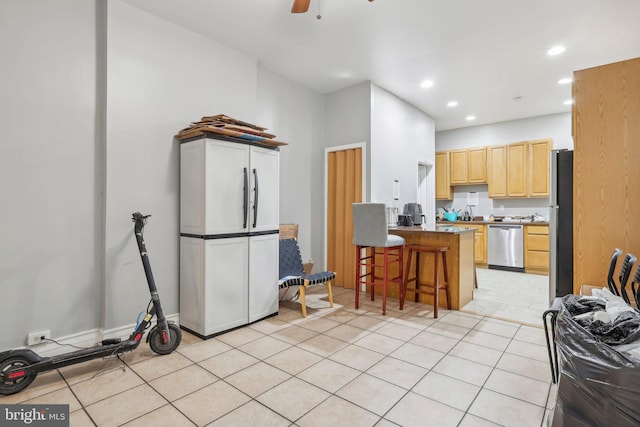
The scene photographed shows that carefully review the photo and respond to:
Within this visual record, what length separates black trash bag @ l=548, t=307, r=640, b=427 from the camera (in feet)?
3.32

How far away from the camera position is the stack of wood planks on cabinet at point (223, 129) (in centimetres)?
297

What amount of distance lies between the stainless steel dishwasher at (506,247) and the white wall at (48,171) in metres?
6.66

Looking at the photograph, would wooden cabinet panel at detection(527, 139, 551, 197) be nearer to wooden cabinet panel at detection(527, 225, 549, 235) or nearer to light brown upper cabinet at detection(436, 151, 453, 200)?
wooden cabinet panel at detection(527, 225, 549, 235)

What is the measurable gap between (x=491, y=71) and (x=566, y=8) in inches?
56.0

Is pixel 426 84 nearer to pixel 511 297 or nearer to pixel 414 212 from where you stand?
pixel 414 212

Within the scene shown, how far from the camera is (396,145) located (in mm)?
5383

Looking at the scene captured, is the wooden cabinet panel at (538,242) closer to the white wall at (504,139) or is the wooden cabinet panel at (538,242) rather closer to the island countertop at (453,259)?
the white wall at (504,139)

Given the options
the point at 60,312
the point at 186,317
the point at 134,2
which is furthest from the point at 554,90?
the point at 60,312

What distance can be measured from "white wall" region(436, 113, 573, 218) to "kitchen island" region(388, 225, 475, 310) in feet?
11.5

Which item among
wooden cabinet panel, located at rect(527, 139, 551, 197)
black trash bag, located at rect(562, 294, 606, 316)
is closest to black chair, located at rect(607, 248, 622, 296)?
black trash bag, located at rect(562, 294, 606, 316)

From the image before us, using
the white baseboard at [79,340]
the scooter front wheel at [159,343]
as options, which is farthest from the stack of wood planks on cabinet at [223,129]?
the white baseboard at [79,340]

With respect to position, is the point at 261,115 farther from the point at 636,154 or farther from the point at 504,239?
the point at 504,239

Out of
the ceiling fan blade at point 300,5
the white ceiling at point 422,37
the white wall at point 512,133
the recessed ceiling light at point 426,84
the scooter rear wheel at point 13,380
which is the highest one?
the recessed ceiling light at point 426,84

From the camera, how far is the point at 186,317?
125 inches
